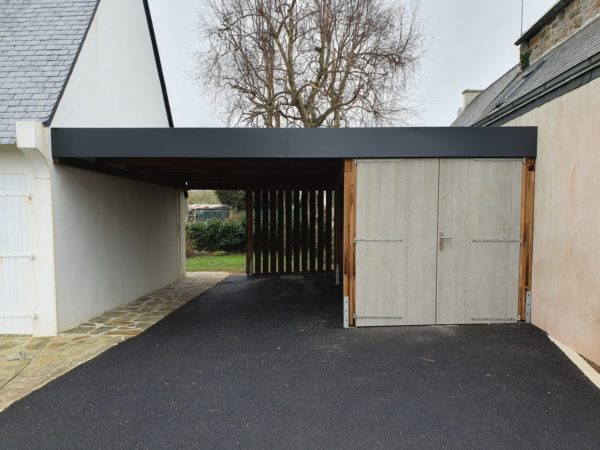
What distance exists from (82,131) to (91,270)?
6.98 ft

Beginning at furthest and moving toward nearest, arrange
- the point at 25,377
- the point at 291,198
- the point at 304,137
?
the point at 291,198, the point at 304,137, the point at 25,377

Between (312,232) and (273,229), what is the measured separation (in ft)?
3.60

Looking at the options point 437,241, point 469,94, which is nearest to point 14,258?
point 437,241

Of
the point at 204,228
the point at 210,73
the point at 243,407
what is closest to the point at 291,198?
the point at 210,73

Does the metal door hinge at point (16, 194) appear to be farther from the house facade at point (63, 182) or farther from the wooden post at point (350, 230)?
the wooden post at point (350, 230)

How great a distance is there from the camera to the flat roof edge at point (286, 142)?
469 cm

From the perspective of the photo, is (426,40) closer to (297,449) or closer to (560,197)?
(560,197)

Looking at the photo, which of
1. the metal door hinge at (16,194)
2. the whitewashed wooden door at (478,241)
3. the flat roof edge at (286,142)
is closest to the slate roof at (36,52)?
the flat roof edge at (286,142)

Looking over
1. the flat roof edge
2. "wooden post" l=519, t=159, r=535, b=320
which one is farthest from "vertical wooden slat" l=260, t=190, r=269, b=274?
"wooden post" l=519, t=159, r=535, b=320

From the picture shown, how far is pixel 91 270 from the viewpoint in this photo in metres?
5.65

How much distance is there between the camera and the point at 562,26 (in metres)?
6.69

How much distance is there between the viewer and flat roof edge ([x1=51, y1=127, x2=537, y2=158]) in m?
4.69

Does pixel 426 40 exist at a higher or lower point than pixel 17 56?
higher

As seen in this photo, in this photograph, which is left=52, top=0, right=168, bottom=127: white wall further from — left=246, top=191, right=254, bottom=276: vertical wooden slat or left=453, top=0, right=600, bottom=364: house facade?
left=453, top=0, right=600, bottom=364: house facade
